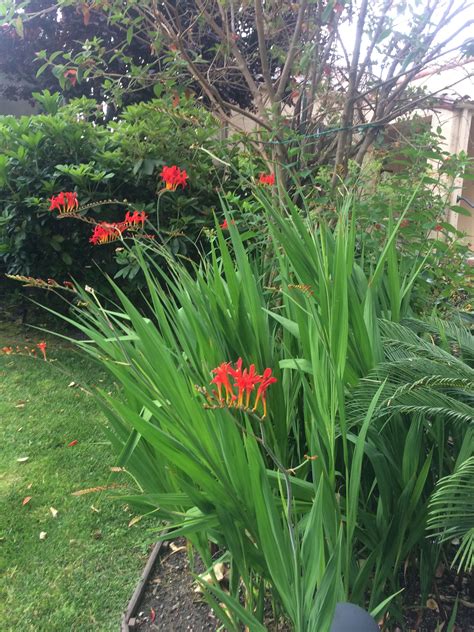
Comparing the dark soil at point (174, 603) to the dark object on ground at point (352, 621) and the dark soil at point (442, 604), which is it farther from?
the dark object on ground at point (352, 621)

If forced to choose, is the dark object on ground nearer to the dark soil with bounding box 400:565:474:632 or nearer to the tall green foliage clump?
the tall green foliage clump

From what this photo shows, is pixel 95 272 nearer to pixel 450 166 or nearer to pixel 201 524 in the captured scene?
pixel 450 166

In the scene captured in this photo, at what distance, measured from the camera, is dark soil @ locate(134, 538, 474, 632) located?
4.77 ft

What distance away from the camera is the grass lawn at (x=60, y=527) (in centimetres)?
178

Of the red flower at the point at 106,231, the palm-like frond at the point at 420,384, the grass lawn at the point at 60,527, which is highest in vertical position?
the red flower at the point at 106,231

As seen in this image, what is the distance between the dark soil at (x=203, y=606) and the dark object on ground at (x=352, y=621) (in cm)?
68

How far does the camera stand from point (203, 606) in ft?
5.35

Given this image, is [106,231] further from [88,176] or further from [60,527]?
[88,176]

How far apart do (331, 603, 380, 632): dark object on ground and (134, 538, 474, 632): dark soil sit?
68 cm

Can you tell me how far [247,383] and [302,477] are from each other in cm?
70

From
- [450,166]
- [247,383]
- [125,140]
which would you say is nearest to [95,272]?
[125,140]

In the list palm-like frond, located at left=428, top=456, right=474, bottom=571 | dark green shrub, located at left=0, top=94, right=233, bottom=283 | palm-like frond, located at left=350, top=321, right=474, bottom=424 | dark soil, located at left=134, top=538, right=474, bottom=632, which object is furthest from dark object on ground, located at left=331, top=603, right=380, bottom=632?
dark green shrub, located at left=0, top=94, right=233, bottom=283

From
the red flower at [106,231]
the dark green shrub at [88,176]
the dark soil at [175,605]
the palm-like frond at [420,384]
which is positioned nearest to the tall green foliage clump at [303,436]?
the palm-like frond at [420,384]

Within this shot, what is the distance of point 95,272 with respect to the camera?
15.2ft
